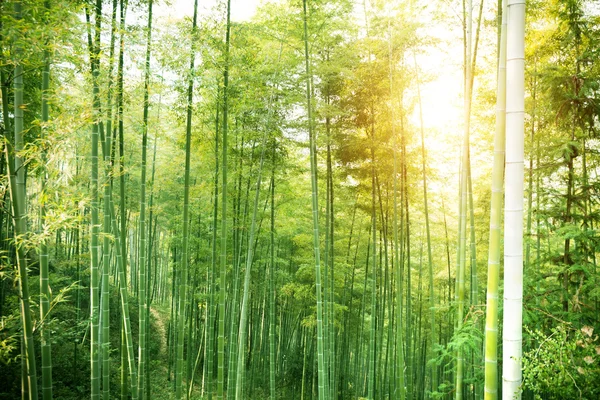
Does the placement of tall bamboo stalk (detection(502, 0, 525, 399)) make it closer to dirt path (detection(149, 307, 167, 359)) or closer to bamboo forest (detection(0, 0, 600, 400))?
bamboo forest (detection(0, 0, 600, 400))

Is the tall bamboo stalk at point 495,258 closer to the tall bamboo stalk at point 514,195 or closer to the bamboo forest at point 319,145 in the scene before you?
the bamboo forest at point 319,145

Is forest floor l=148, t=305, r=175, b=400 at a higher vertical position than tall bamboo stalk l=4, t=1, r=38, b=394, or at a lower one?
lower

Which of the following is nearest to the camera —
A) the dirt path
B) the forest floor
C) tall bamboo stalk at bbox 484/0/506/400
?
tall bamboo stalk at bbox 484/0/506/400

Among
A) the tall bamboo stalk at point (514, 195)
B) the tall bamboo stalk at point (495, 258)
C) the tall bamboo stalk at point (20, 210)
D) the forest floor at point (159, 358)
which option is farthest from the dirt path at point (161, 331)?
the tall bamboo stalk at point (514, 195)

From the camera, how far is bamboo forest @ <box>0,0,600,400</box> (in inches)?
99.3

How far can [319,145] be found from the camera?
6.38m

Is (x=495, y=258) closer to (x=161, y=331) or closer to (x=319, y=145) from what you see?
(x=319, y=145)

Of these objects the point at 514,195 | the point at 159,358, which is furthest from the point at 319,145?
the point at 159,358

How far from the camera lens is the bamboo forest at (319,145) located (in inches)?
99.3

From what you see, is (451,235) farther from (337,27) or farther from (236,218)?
(337,27)

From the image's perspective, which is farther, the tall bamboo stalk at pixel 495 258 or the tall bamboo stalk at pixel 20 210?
the tall bamboo stalk at pixel 20 210

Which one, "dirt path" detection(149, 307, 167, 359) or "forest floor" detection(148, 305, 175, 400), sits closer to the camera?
"forest floor" detection(148, 305, 175, 400)

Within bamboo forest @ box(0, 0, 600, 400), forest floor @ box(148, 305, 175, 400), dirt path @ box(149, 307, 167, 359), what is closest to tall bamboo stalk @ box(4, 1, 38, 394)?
bamboo forest @ box(0, 0, 600, 400)

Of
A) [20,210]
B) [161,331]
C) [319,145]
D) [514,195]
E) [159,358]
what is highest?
[319,145]
